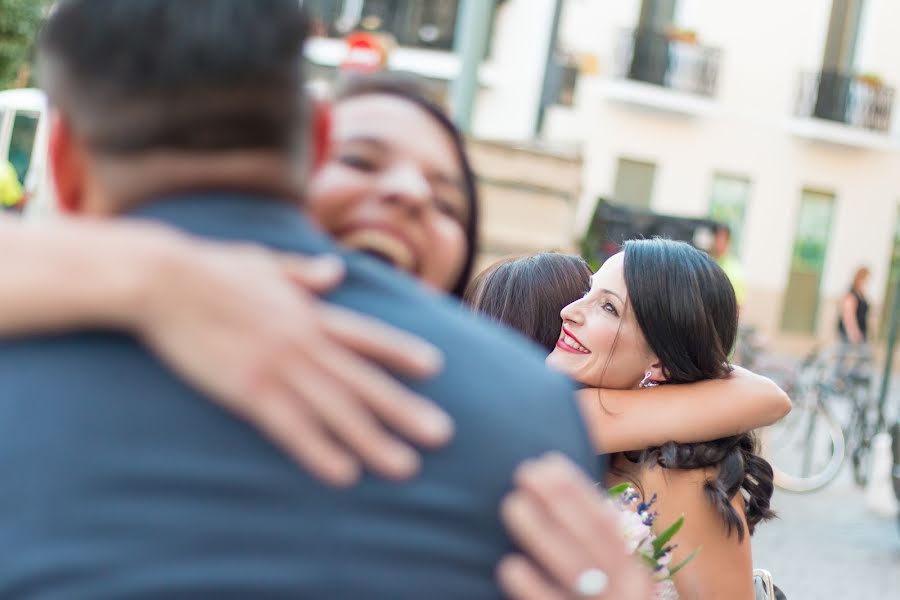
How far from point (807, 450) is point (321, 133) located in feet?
33.2

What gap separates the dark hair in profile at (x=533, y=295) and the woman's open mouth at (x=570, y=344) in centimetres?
26

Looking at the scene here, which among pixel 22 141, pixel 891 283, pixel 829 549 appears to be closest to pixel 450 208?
pixel 829 549

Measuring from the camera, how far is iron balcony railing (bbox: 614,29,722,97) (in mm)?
26469

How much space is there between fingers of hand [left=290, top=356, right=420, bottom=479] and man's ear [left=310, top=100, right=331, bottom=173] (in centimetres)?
22

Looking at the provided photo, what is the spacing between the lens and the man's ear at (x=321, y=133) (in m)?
1.21

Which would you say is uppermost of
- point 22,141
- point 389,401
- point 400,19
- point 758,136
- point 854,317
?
point 400,19

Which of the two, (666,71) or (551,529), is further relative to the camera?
(666,71)

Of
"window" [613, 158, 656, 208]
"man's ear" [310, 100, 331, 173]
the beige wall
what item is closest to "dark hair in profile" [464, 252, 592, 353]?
"man's ear" [310, 100, 331, 173]

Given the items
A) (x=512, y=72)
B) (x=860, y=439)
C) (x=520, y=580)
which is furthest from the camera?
(x=512, y=72)

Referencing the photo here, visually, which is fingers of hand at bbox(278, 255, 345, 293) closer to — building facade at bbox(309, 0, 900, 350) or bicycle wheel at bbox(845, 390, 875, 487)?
bicycle wheel at bbox(845, 390, 875, 487)

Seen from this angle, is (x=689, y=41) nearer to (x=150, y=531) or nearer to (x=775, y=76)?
(x=775, y=76)

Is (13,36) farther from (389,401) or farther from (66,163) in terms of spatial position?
(389,401)

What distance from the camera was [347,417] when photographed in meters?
1.06

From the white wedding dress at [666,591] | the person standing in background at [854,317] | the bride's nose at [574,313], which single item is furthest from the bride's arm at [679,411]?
the person standing in background at [854,317]
